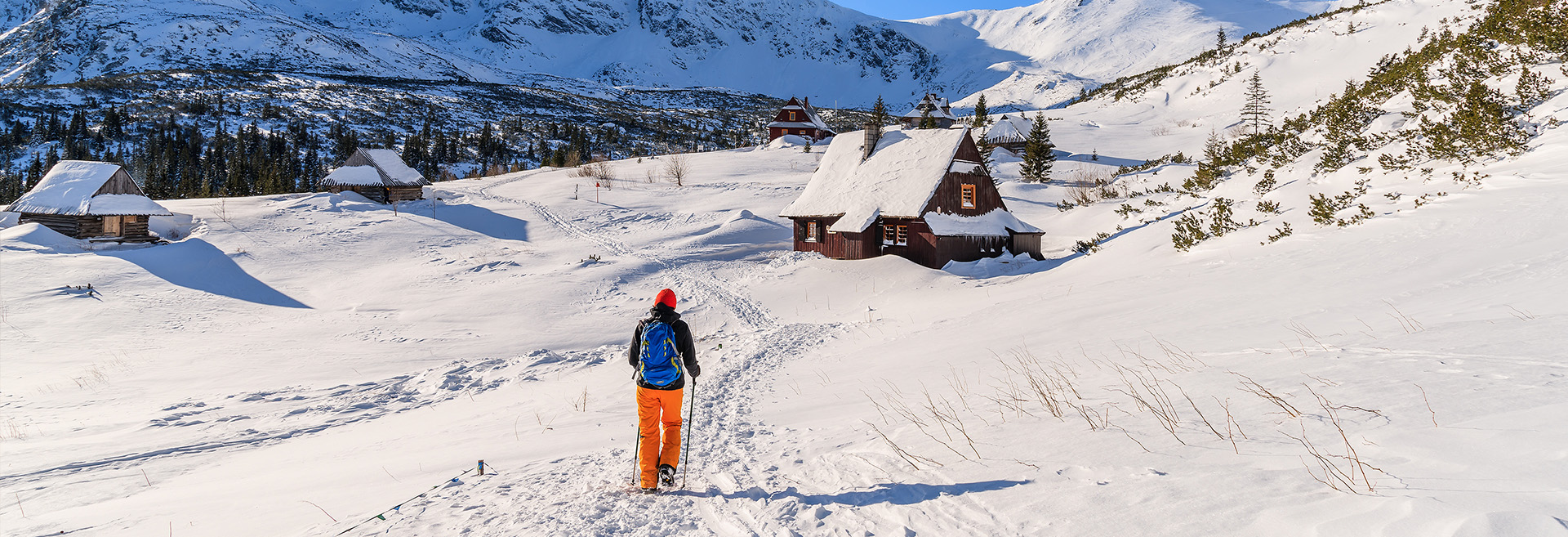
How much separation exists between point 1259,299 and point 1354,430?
567 cm

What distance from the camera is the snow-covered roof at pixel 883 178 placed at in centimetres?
2502

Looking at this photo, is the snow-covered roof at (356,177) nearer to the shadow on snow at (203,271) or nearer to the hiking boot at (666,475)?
the shadow on snow at (203,271)

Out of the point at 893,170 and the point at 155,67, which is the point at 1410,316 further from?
the point at 155,67

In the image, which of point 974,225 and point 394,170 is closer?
point 974,225

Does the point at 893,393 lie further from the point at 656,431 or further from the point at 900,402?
the point at 656,431

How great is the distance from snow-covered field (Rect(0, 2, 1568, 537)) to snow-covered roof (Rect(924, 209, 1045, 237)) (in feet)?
10.3

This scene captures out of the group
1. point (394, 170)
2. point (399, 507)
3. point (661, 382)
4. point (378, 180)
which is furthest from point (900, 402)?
point (394, 170)

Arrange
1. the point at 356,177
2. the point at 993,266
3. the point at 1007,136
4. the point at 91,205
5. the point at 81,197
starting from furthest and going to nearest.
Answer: the point at 1007,136
the point at 356,177
the point at 81,197
the point at 91,205
the point at 993,266

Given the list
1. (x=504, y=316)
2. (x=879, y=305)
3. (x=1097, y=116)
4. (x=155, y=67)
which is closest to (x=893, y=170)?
(x=879, y=305)

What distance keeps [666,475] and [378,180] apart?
41877 millimetres

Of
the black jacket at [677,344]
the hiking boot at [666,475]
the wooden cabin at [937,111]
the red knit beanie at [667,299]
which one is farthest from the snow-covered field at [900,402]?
the wooden cabin at [937,111]

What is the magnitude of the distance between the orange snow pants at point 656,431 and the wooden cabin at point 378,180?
4024 centimetres

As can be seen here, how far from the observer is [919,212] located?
78.9 feet

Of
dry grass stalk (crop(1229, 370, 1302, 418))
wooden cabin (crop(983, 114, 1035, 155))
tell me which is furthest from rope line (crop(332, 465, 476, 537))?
wooden cabin (crop(983, 114, 1035, 155))
